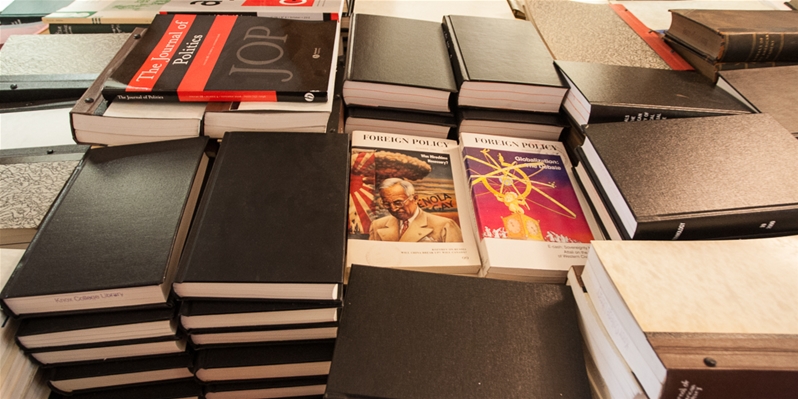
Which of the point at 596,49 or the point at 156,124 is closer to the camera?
the point at 156,124

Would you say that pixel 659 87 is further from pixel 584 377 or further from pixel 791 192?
pixel 584 377

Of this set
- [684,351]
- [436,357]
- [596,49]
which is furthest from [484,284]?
[596,49]

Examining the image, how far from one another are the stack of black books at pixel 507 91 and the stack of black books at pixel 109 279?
0.59 metres

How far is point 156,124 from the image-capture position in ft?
2.81

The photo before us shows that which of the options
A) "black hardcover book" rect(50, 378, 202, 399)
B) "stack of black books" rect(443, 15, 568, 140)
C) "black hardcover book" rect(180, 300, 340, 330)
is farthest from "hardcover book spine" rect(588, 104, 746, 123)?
"black hardcover book" rect(50, 378, 202, 399)

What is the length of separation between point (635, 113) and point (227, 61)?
858 millimetres

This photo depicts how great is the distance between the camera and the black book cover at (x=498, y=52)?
0.99m

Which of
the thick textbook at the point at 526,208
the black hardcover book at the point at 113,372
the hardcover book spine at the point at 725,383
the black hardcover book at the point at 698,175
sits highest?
the black hardcover book at the point at 698,175

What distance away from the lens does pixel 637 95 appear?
94 centimetres

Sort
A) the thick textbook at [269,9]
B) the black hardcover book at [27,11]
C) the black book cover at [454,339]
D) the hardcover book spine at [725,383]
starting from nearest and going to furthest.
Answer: the hardcover book spine at [725,383] < the black book cover at [454,339] < the thick textbook at [269,9] < the black hardcover book at [27,11]

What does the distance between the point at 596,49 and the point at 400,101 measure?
1.79 ft

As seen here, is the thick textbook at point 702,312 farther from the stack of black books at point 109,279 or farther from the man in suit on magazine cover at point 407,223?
the stack of black books at point 109,279

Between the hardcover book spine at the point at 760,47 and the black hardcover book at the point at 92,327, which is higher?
the hardcover book spine at the point at 760,47

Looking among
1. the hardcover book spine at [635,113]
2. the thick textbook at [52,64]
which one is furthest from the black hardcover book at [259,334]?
the thick textbook at [52,64]
